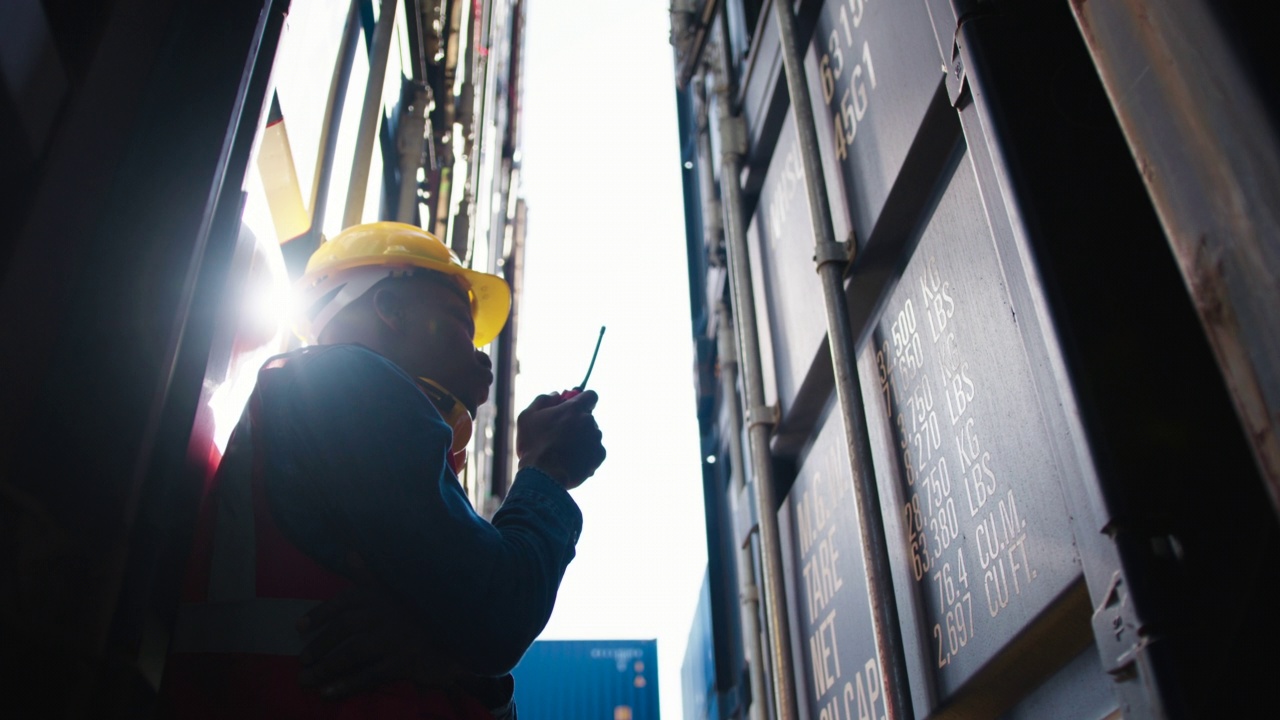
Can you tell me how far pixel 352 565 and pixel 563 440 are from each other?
1.70 feet

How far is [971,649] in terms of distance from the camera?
193 centimetres

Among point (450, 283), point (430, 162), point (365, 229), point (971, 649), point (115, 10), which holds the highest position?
point (430, 162)

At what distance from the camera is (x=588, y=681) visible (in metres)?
8.89

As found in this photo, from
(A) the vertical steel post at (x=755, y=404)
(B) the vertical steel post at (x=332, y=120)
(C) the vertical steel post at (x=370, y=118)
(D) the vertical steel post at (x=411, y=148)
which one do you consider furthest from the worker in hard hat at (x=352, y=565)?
(D) the vertical steel post at (x=411, y=148)

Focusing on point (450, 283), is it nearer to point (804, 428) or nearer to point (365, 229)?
point (365, 229)

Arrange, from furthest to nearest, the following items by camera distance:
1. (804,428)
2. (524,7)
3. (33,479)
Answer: (524,7)
(804,428)
(33,479)

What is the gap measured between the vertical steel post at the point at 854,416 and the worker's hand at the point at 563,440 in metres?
0.64

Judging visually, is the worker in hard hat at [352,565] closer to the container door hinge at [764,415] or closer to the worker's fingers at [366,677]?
the worker's fingers at [366,677]

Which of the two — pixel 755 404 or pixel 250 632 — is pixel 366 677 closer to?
pixel 250 632

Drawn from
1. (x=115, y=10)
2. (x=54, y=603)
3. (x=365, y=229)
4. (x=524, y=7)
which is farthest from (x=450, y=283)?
(x=524, y=7)

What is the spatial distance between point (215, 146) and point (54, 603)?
0.53 meters

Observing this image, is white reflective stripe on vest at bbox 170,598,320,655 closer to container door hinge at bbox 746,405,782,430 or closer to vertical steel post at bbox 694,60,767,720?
container door hinge at bbox 746,405,782,430

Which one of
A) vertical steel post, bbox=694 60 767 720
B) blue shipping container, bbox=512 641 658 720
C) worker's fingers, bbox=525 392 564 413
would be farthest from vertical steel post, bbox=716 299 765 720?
blue shipping container, bbox=512 641 658 720

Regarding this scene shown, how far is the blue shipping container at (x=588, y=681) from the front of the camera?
8.63m
